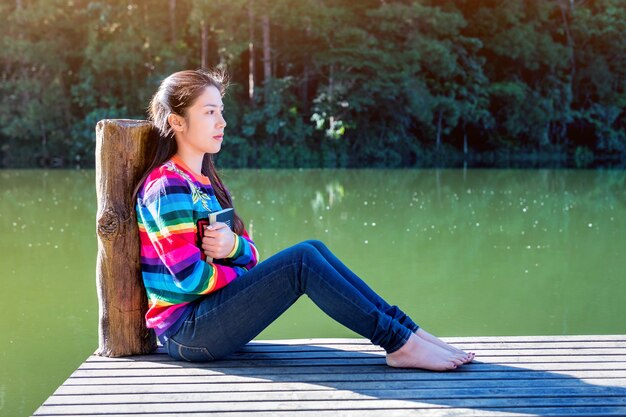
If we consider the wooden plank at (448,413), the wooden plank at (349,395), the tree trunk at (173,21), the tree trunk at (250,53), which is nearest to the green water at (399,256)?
the wooden plank at (349,395)

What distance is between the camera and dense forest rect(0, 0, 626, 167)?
1944 cm

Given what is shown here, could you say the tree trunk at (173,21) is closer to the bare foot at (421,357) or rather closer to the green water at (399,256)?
the green water at (399,256)

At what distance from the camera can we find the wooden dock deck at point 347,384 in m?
2.07

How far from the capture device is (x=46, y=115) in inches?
779

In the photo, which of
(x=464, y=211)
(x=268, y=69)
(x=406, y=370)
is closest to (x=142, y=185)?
(x=406, y=370)

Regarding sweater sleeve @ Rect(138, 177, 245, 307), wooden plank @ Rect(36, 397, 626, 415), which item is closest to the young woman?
sweater sleeve @ Rect(138, 177, 245, 307)

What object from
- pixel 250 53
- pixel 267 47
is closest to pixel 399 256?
pixel 267 47

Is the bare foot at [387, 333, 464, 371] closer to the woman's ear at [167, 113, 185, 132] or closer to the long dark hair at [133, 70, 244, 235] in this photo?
the long dark hair at [133, 70, 244, 235]

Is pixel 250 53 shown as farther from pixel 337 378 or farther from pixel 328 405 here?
pixel 328 405

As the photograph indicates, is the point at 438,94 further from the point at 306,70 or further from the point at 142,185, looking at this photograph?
the point at 142,185

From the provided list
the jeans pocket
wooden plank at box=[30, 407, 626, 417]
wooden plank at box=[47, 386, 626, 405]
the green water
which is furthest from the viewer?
the green water

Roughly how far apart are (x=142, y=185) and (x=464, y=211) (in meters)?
7.38

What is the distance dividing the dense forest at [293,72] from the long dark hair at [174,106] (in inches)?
628

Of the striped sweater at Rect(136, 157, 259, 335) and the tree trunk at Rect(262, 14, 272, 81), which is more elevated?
the tree trunk at Rect(262, 14, 272, 81)
